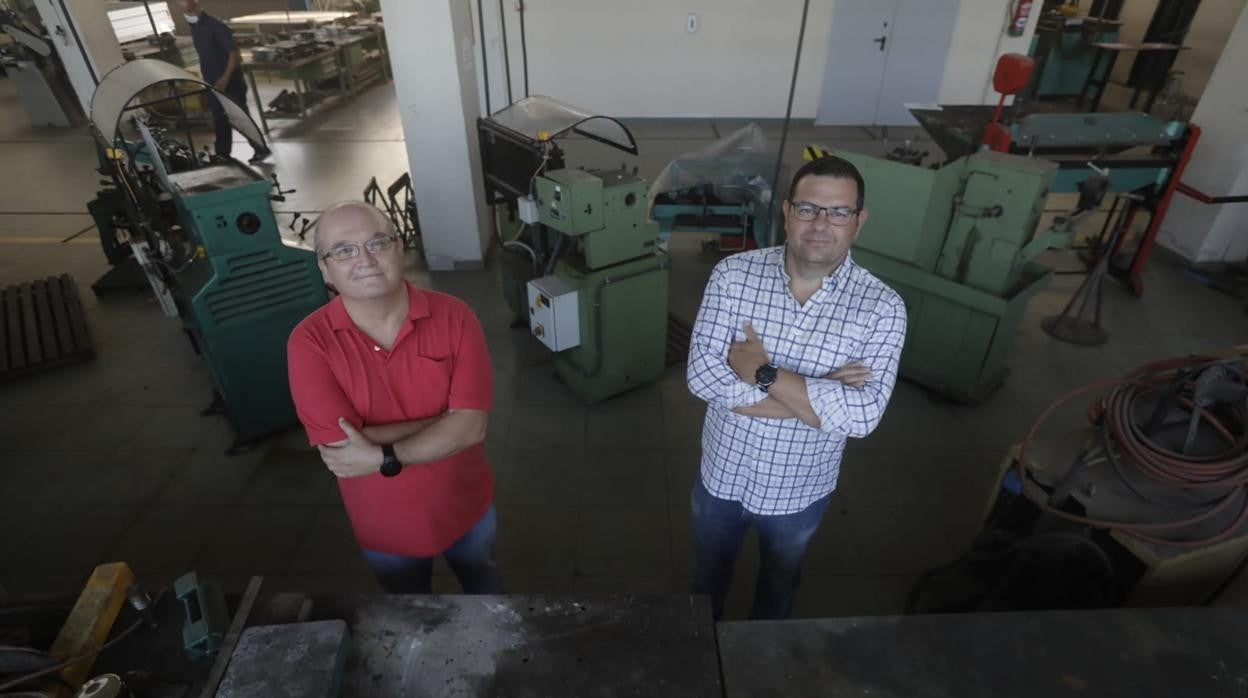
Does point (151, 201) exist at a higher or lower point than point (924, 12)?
lower

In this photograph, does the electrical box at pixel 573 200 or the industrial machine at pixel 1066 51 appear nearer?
the electrical box at pixel 573 200

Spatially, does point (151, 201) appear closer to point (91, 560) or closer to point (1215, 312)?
point (91, 560)

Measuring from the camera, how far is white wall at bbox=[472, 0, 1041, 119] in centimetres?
709

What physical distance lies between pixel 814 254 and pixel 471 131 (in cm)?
350

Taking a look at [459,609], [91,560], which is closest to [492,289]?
[91,560]

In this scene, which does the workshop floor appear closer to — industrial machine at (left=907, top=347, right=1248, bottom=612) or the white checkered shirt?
industrial machine at (left=907, top=347, right=1248, bottom=612)

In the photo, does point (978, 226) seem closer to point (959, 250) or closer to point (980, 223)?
point (980, 223)

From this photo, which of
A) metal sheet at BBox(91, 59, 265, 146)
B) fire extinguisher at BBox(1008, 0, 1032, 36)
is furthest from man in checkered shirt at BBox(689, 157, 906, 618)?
fire extinguisher at BBox(1008, 0, 1032, 36)

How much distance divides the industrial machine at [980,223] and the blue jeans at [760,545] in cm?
170

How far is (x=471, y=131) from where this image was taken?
4.29 m

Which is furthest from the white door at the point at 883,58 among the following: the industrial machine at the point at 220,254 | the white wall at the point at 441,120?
the industrial machine at the point at 220,254

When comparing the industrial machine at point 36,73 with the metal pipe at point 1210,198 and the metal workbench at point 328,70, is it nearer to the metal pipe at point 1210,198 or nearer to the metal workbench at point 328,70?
the metal workbench at point 328,70

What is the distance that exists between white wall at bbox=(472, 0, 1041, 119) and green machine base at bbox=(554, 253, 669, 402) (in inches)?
187

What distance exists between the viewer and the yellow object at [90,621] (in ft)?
3.30
